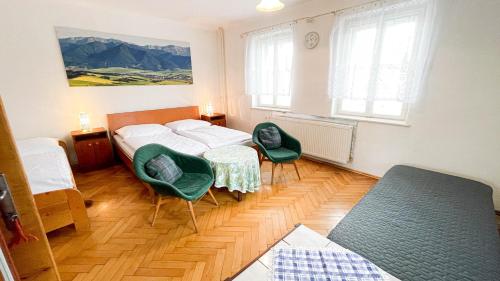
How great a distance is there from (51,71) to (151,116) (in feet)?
4.76

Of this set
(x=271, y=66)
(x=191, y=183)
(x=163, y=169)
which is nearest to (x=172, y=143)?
(x=163, y=169)

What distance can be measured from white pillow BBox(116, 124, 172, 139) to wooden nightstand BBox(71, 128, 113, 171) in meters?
0.26

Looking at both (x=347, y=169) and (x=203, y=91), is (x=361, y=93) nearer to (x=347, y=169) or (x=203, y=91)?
(x=347, y=169)

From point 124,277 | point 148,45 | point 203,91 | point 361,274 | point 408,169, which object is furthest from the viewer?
point 203,91

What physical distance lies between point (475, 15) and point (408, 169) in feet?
5.16

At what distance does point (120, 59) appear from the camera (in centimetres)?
347

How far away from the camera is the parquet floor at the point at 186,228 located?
1.62m

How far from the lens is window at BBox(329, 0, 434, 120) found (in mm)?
2252

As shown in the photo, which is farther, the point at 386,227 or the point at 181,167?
the point at 181,167

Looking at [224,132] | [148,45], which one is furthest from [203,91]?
[224,132]

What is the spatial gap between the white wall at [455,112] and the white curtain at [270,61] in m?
0.60

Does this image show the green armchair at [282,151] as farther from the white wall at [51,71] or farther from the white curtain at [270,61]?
the white wall at [51,71]

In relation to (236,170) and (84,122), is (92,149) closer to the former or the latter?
(84,122)

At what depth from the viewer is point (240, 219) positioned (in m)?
2.15
